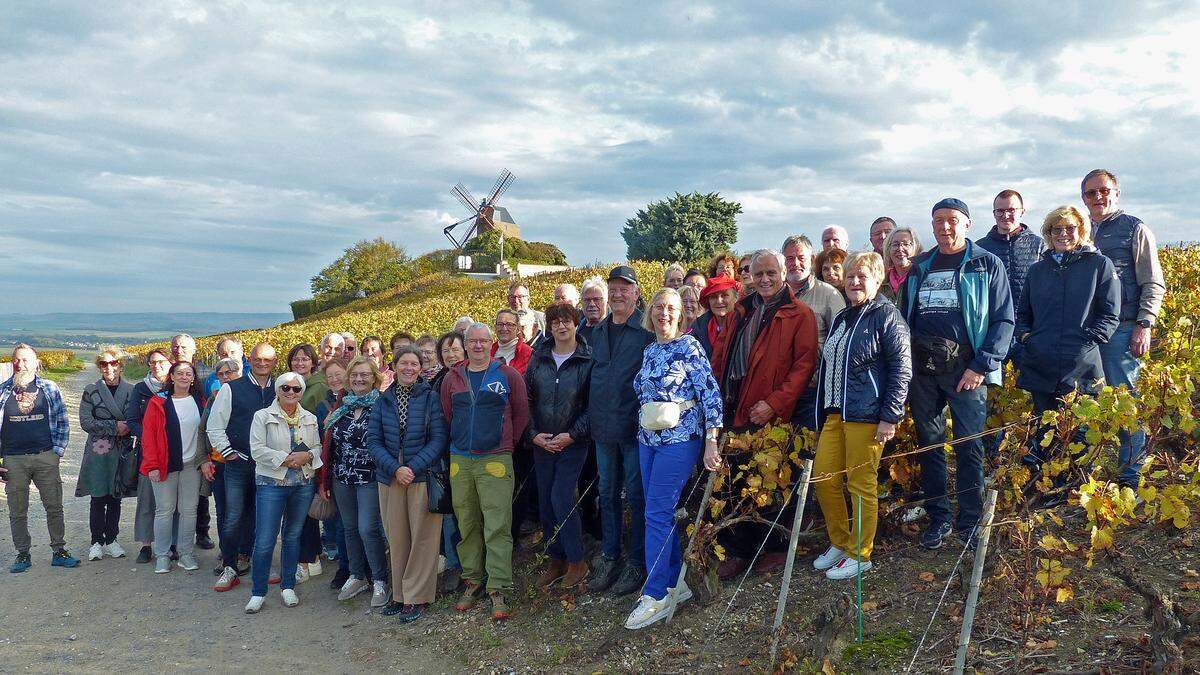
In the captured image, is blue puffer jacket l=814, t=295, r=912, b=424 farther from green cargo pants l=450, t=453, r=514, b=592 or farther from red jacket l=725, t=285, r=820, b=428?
green cargo pants l=450, t=453, r=514, b=592

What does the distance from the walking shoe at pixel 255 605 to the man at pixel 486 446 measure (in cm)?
164

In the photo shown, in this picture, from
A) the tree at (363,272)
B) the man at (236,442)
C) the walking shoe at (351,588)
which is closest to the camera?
the walking shoe at (351,588)

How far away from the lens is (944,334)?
4.57 meters

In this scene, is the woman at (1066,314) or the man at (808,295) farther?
the man at (808,295)

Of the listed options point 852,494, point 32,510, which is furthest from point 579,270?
point 852,494

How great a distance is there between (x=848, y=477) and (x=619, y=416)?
154 cm

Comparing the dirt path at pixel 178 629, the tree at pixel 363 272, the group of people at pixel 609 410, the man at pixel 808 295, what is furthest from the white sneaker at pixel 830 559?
the tree at pixel 363 272

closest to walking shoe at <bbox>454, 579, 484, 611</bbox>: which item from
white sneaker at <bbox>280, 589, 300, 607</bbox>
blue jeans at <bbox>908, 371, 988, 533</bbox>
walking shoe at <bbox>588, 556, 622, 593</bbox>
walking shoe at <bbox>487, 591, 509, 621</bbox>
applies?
walking shoe at <bbox>487, 591, 509, 621</bbox>

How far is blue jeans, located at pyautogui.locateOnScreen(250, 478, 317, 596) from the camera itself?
19.8ft

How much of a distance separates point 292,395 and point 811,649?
431 centimetres

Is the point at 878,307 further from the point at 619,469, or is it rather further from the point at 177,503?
the point at 177,503

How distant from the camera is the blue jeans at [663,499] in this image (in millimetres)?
4727

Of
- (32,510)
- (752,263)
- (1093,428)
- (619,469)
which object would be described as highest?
(752,263)

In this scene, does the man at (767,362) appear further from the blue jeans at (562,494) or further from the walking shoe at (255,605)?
the walking shoe at (255,605)
